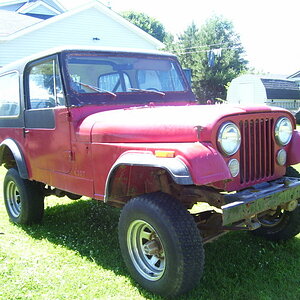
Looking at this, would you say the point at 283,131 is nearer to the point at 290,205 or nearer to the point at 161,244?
the point at 290,205

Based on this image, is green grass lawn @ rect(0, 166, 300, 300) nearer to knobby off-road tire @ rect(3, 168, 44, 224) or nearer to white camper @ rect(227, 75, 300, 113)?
knobby off-road tire @ rect(3, 168, 44, 224)

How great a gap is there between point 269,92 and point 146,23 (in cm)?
3350

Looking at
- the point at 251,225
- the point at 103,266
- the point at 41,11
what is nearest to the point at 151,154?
the point at 251,225

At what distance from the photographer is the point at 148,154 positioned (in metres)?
2.82

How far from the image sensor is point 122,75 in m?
3.96

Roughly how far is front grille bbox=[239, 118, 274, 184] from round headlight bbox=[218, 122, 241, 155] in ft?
0.35

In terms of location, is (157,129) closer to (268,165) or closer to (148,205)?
(148,205)

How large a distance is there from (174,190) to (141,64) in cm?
159

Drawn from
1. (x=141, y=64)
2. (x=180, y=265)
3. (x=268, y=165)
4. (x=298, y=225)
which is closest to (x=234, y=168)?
(x=268, y=165)

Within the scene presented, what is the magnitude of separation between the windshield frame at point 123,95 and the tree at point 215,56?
95.2 feet

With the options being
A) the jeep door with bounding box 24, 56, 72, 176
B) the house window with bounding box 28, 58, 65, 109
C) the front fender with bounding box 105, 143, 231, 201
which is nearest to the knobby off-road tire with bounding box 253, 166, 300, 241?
the front fender with bounding box 105, 143, 231, 201

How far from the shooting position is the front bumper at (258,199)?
256 cm

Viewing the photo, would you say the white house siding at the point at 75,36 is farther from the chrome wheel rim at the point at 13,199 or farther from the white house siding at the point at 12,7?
the chrome wheel rim at the point at 13,199

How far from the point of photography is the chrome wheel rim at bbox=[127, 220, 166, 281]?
9.52 ft
